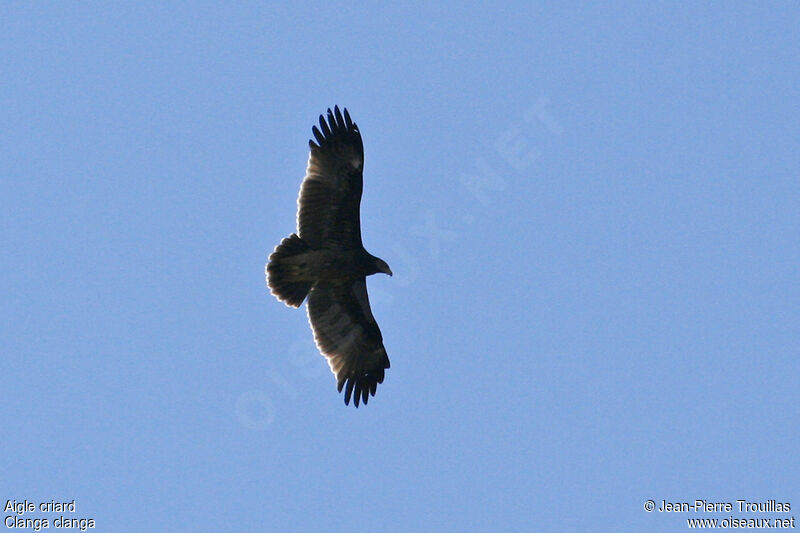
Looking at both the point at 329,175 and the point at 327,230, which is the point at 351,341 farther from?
the point at 329,175

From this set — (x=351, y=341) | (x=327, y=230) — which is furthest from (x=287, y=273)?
(x=351, y=341)

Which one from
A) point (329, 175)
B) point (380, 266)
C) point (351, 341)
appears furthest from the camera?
point (351, 341)

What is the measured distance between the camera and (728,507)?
59.1 feet

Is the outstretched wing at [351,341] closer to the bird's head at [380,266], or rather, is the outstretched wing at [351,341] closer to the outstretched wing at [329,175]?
the bird's head at [380,266]

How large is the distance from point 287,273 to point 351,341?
1.86 m

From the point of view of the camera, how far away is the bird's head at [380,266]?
17922mm

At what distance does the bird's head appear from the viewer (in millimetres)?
17922

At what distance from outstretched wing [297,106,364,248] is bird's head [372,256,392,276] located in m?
1.01

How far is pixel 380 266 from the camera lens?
17.9m

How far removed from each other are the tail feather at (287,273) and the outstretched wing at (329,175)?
0.20m

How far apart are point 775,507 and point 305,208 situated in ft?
27.6

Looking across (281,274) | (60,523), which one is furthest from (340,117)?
(60,523)

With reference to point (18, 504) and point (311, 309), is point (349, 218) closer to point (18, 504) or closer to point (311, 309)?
point (311, 309)

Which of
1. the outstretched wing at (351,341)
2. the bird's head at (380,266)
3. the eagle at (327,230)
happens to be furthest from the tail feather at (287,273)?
the bird's head at (380,266)
